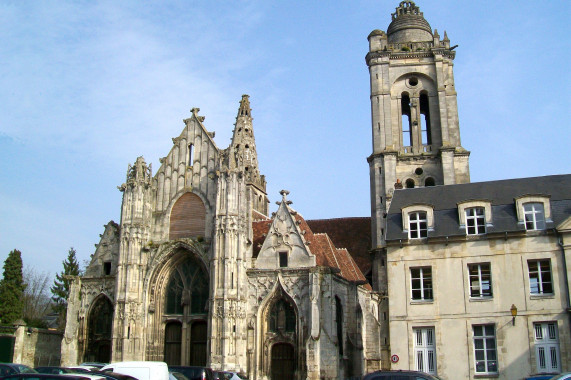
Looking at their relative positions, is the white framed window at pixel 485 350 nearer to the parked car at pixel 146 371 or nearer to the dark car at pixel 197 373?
the dark car at pixel 197 373

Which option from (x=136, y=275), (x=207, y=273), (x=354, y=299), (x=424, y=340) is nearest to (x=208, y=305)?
(x=207, y=273)

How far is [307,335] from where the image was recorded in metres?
31.1

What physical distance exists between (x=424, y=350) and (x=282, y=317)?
857cm

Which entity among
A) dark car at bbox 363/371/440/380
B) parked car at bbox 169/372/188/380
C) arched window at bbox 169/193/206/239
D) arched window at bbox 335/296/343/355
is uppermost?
arched window at bbox 169/193/206/239

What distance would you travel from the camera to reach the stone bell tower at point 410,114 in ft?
144

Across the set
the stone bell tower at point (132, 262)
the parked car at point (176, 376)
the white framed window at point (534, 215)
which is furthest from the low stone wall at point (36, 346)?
the white framed window at point (534, 215)

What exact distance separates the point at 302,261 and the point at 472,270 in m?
9.31

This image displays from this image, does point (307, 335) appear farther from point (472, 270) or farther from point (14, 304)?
point (14, 304)

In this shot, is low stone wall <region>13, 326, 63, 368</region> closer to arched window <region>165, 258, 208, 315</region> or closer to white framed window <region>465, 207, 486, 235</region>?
arched window <region>165, 258, 208, 315</region>

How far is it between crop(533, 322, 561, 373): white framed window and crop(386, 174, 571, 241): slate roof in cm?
409

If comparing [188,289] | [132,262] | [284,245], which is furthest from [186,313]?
[284,245]

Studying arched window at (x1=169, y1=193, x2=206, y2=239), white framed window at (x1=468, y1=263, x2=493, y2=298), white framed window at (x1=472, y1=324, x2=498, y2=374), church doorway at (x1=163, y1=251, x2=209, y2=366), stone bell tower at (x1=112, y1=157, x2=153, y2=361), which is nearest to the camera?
white framed window at (x1=472, y1=324, x2=498, y2=374)

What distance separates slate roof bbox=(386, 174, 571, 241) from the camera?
88.2ft

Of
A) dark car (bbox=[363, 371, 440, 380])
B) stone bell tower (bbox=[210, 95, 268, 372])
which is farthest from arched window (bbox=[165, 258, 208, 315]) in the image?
dark car (bbox=[363, 371, 440, 380])
